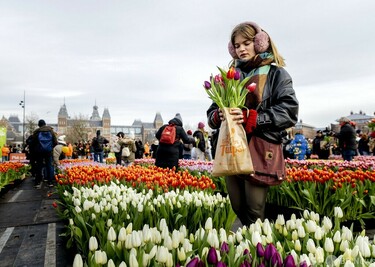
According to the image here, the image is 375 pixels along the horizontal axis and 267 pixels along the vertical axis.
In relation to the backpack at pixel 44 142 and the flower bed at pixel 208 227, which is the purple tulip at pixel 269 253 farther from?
the backpack at pixel 44 142

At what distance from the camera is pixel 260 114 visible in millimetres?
2449

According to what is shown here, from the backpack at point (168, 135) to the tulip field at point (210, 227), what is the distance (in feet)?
4.86

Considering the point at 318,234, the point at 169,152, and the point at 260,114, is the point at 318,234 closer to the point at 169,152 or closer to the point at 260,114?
the point at 260,114

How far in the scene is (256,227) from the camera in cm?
217

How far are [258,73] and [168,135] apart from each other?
4.80 metres

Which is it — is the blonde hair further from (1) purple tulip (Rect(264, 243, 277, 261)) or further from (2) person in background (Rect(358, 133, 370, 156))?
(2) person in background (Rect(358, 133, 370, 156))

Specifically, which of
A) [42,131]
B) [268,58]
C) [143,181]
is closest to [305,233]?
[268,58]

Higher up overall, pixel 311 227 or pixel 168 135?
pixel 168 135

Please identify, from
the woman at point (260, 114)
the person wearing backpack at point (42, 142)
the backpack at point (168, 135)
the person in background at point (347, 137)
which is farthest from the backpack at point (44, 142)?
the person in background at point (347, 137)

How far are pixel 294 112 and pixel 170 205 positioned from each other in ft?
5.09

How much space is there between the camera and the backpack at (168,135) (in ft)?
24.0

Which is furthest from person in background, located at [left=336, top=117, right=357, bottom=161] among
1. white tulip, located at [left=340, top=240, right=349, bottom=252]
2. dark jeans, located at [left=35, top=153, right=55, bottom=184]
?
white tulip, located at [left=340, top=240, right=349, bottom=252]

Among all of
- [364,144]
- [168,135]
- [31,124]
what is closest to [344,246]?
[168,135]

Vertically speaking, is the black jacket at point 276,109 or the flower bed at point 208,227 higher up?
the black jacket at point 276,109
